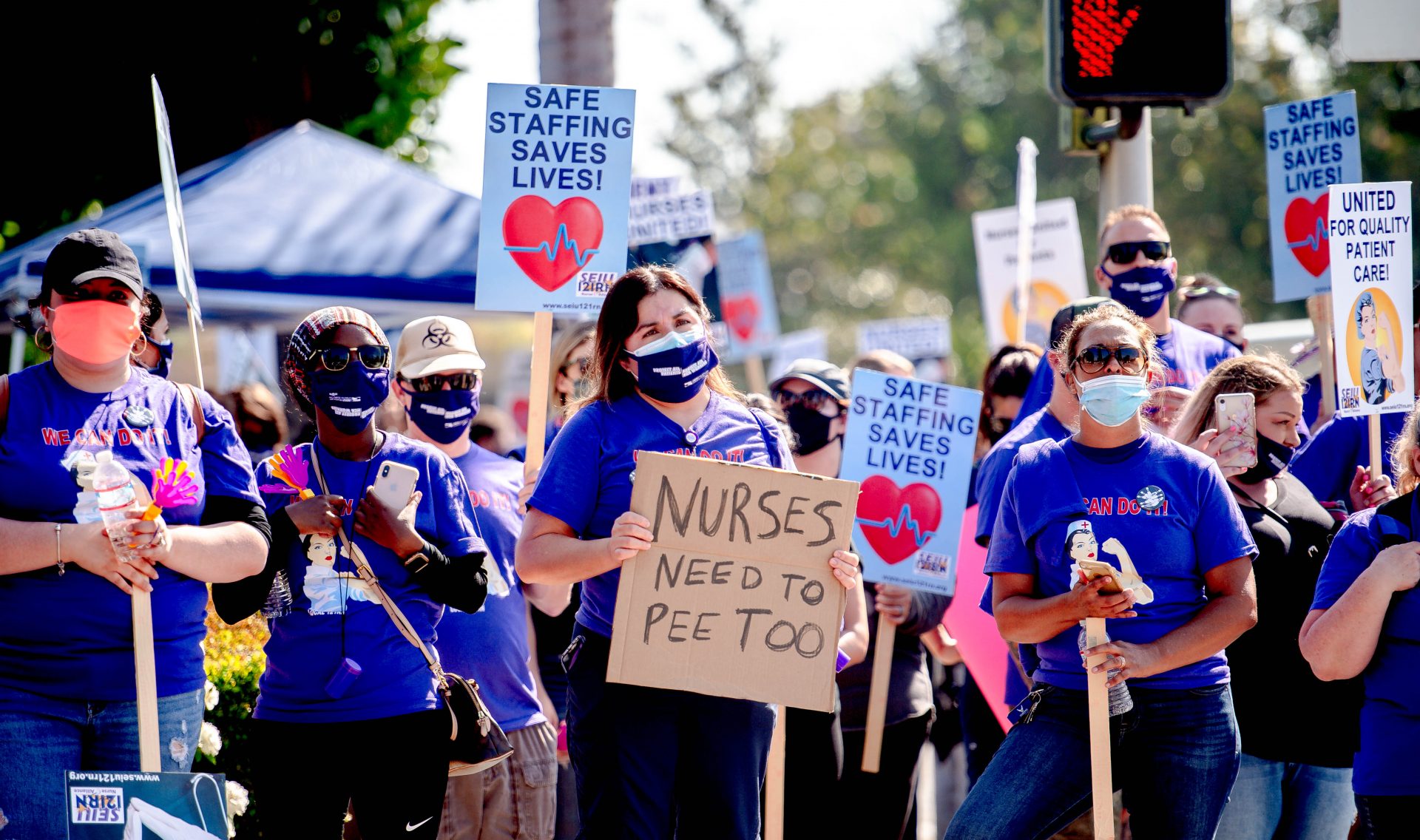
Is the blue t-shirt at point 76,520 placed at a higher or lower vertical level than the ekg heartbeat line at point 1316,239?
lower

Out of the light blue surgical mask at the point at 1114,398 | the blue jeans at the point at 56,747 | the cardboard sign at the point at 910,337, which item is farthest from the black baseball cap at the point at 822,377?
the cardboard sign at the point at 910,337

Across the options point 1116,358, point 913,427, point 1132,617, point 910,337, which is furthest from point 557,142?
point 910,337

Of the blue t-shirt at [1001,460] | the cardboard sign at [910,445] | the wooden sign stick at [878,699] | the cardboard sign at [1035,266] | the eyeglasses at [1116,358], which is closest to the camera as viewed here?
the eyeglasses at [1116,358]

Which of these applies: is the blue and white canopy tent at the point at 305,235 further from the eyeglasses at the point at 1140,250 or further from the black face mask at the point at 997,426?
the eyeglasses at the point at 1140,250

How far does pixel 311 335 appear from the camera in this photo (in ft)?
14.0

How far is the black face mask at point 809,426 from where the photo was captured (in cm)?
605

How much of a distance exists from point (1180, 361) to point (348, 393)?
3.28 metres

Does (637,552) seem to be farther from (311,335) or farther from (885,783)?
(885,783)

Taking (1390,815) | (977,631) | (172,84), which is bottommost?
(1390,815)

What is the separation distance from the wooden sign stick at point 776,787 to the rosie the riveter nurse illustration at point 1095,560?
1.15 meters

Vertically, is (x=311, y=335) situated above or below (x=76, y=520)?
above

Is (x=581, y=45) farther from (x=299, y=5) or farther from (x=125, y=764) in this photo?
(x=125, y=764)

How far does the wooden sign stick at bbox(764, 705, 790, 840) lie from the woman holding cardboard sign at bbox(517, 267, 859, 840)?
639mm

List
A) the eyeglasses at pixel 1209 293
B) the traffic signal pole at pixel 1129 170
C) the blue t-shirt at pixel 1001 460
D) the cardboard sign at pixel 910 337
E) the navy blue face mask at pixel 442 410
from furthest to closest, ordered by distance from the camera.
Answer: the cardboard sign at pixel 910 337 < the eyeglasses at pixel 1209 293 < the traffic signal pole at pixel 1129 170 < the navy blue face mask at pixel 442 410 < the blue t-shirt at pixel 1001 460
